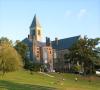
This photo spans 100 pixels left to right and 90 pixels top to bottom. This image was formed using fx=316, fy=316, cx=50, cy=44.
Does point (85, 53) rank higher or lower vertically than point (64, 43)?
lower

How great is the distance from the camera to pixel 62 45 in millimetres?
116812

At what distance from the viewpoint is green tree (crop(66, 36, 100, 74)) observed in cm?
8525

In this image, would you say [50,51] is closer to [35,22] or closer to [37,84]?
[35,22]

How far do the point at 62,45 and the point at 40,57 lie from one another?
441 inches

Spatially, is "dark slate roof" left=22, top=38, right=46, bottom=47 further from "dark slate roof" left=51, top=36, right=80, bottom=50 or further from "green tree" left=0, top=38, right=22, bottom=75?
"green tree" left=0, top=38, right=22, bottom=75

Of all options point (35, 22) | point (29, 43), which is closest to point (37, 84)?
point (29, 43)

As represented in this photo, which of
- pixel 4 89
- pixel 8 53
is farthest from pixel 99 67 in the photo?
pixel 4 89

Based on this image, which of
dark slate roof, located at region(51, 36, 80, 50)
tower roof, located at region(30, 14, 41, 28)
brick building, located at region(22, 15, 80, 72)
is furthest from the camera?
tower roof, located at region(30, 14, 41, 28)

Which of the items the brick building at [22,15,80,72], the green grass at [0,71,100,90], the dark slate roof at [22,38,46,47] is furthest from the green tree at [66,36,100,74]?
the green grass at [0,71,100,90]

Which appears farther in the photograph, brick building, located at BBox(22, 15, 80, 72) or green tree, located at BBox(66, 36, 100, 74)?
brick building, located at BBox(22, 15, 80, 72)

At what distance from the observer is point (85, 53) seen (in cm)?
8538

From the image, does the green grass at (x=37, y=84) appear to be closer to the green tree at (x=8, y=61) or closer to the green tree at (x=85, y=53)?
the green tree at (x=8, y=61)

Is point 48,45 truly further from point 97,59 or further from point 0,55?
point 0,55

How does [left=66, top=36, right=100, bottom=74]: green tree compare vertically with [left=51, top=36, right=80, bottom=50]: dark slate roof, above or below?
below
